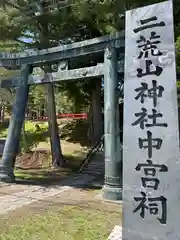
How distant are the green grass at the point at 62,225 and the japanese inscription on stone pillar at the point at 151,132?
75.2 inches

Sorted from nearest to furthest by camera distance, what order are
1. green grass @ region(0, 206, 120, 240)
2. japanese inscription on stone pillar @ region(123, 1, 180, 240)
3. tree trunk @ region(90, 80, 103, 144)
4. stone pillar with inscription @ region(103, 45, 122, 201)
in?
japanese inscription on stone pillar @ region(123, 1, 180, 240)
green grass @ region(0, 206, 120, 240)
stone pillar with inscription @ region(103, 45, 122, 201)
tree trunk @ region(90, 80, 103, 144)

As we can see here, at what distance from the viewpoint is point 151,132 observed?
146 inches

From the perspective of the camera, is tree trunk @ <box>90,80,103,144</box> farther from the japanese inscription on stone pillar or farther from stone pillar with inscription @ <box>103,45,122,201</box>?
the japanese inscription on stone pillar

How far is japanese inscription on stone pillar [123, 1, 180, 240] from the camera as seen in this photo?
3512 millimetres

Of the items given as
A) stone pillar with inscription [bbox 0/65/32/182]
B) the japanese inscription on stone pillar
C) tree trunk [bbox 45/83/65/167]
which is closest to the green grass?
the japanese inscription on stone pillar

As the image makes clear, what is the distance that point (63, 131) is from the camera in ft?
72.9

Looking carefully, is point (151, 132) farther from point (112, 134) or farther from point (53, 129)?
point (53, 129)

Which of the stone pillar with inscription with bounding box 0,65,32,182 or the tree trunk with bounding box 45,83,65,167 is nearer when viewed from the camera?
the stone pillar with inscription with bounding box 0,65,32,182

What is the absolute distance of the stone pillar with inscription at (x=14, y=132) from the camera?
33.9 ft

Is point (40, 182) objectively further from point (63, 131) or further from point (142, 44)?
point (63, 131)

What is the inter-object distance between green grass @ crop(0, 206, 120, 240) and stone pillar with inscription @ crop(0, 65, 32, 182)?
3.59 m

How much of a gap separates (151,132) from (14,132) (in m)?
7.49

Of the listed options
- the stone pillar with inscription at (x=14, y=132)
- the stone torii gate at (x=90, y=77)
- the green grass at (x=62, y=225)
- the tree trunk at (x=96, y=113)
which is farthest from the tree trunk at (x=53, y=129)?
the green grass at (x=62, y=225)

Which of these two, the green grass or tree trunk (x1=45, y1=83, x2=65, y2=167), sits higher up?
tree trunk (x1=45, y1=83, x2=65, y2=167)
